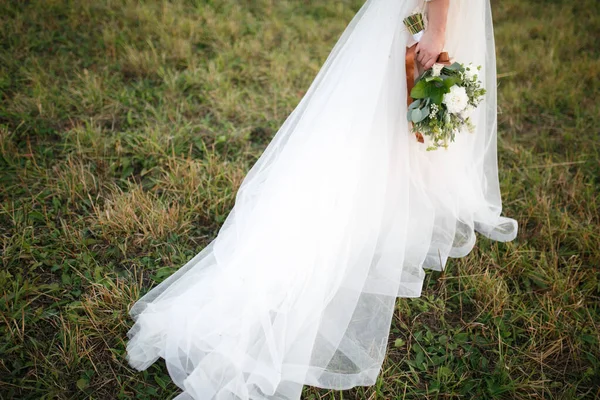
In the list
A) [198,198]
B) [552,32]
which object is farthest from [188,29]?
[552,32]

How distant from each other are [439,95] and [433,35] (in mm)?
324

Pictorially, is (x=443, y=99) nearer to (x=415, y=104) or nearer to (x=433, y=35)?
(x=415, y=104)

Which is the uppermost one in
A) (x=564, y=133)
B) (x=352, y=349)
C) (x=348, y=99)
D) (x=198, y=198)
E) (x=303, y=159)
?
(x=348, y=99)

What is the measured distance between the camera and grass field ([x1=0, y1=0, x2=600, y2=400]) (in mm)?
2217

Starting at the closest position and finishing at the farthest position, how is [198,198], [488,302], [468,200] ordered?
[488,302] < [468,200] < [198,198]

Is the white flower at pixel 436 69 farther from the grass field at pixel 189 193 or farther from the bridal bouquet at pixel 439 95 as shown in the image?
the grass field at pixel 189 193

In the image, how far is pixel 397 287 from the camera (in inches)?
88.0

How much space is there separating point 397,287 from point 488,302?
78cm

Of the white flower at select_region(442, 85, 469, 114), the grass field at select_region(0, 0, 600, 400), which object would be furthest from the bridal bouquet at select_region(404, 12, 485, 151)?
the grass field at select_region(0, 0, 600, 400)

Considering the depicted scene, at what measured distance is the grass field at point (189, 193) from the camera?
222 centimetres

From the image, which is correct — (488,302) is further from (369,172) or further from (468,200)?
(369,172)

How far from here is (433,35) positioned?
204 centimetres

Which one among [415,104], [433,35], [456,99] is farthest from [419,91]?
[433,35]

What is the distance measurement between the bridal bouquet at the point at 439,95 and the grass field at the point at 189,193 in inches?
44.9
